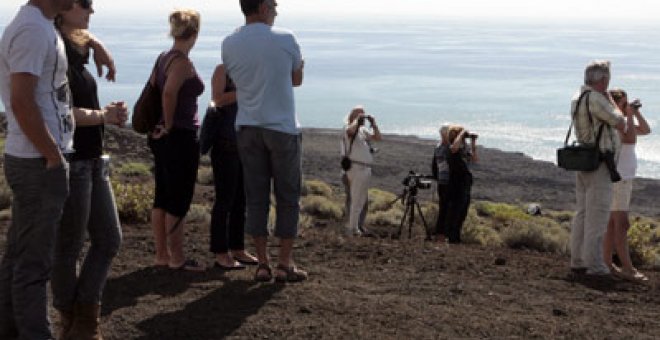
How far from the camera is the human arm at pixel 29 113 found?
4.41 m

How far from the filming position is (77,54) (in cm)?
507

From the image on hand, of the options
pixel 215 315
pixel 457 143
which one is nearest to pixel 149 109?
pixel 215 315

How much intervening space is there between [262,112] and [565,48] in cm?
18048

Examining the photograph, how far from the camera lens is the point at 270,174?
657 centimetres

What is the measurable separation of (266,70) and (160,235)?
1.42 metres

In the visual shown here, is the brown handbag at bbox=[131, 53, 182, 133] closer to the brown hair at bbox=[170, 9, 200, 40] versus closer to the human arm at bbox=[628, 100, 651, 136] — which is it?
the brown hair at bbox=[170, 9, 200, 40]

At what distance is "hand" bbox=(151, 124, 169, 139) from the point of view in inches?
262

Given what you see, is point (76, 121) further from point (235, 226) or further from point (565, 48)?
point (565, 48)

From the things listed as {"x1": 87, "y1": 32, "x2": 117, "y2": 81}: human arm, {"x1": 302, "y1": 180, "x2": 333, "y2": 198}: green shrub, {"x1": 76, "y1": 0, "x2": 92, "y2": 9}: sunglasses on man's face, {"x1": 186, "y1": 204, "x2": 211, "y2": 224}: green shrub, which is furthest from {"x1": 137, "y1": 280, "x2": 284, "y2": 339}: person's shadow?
{"x1": 302, "y1": 180, "x2": 333, "y2": 198}: green shrub

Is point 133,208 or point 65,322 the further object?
point 133,208

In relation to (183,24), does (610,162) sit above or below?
below

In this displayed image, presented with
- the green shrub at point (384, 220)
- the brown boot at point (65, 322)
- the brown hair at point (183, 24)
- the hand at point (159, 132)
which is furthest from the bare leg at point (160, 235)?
the green shrub at point (384, 220)

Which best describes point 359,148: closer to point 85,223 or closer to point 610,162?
point 610,162

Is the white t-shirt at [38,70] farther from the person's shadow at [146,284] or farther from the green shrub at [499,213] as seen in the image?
the green shrub at [499,213]
